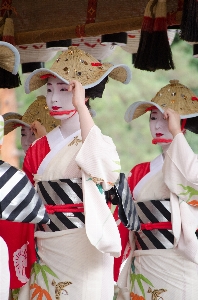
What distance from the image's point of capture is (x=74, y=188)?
3.84 meters

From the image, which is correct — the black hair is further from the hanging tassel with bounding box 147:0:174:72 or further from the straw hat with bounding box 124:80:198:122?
the hanging tassel with bounding box 147:0:174:72

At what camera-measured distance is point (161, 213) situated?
4.19m

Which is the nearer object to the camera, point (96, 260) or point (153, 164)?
point (96, 260)

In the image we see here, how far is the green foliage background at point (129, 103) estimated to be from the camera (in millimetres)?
6867

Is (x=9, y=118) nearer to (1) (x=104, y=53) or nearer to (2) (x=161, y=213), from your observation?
(1) (x=104, y=53)

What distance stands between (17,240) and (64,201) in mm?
368

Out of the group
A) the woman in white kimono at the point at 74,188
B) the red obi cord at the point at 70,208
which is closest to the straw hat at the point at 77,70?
the woman in white kimono at the point at 74,188

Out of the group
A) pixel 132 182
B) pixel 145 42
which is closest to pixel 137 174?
pixel 132 182

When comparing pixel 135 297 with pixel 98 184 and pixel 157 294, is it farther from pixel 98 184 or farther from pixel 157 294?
pixel 98 184

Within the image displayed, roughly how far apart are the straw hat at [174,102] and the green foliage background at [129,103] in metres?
2.33

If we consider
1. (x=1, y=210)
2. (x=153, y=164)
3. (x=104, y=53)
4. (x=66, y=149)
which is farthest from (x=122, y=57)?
(x=1, y=210)

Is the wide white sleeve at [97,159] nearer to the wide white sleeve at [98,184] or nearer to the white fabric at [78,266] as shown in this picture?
the wide white sleeve at [98,184]

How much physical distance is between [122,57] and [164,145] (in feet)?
9.57

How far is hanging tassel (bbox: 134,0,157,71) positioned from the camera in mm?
4582
